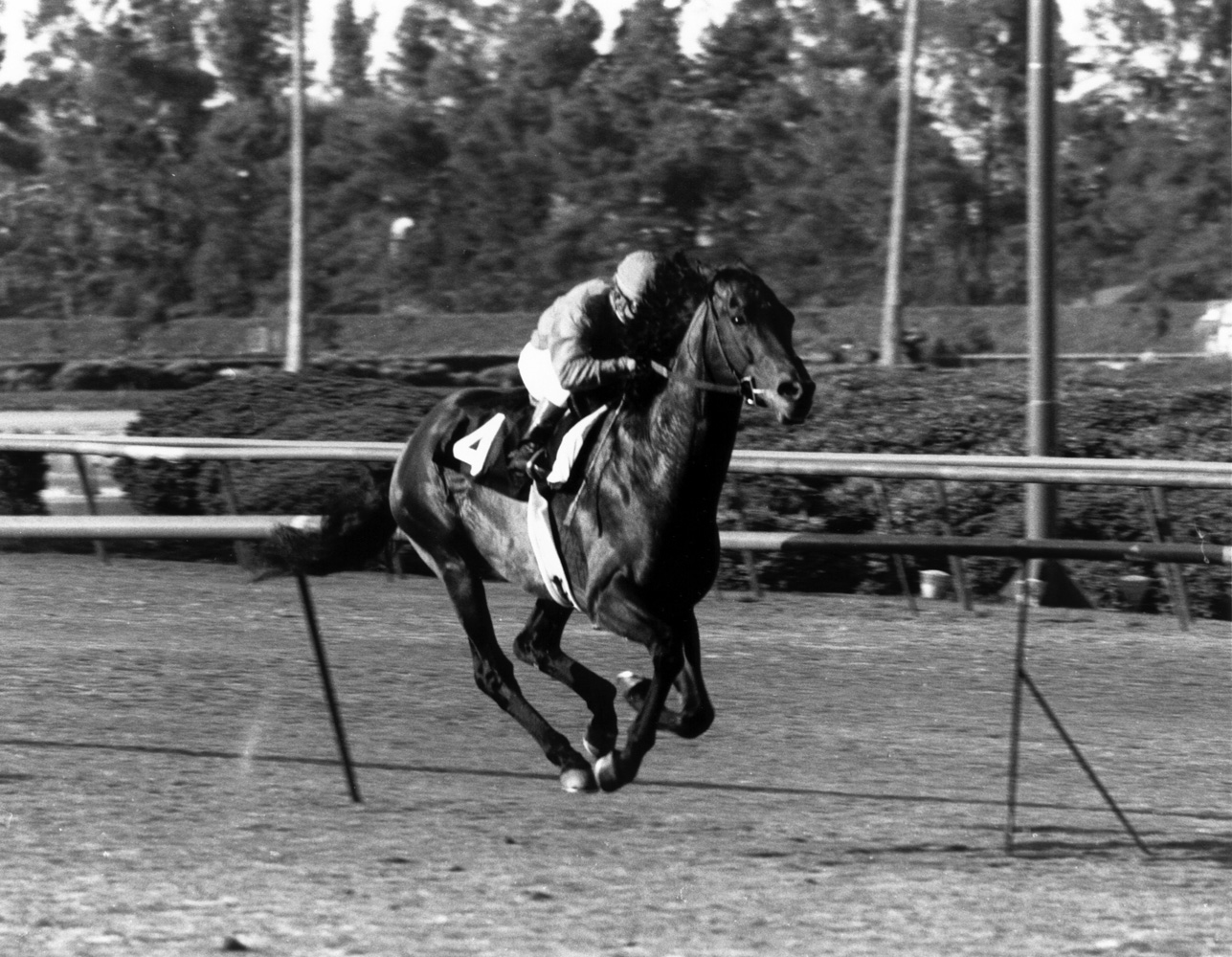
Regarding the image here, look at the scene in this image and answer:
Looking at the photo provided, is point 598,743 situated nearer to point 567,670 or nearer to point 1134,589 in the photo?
point 567,670

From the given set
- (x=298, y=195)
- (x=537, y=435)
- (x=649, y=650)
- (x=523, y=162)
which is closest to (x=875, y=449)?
(x=537, y=435)

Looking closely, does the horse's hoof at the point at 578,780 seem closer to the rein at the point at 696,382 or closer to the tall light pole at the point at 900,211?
the rein at the point at 696,382

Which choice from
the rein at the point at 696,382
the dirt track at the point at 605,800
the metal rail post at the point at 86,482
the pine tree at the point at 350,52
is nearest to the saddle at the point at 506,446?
the rein at the point at 696,382

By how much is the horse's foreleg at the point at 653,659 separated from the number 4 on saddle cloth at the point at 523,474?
472mm

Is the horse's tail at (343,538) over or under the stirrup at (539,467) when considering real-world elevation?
under

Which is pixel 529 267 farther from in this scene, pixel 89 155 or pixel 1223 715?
pixel 1223 715

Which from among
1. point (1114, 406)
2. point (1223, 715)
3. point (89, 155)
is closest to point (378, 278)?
point (89, 155)

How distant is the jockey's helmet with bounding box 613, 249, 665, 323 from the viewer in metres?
6.03

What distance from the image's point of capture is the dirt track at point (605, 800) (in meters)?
4.96

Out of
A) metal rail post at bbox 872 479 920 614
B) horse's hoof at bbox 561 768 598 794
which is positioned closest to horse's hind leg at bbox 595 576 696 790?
horse's hoof at bbox 561 768 598 794

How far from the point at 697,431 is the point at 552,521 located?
2.31ft

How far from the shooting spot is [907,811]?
6488mm

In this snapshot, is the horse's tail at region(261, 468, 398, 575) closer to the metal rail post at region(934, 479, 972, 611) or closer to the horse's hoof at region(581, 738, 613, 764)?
the horse's hoof at region(581, 738, 613, 764)

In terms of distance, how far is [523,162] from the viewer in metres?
47.4
